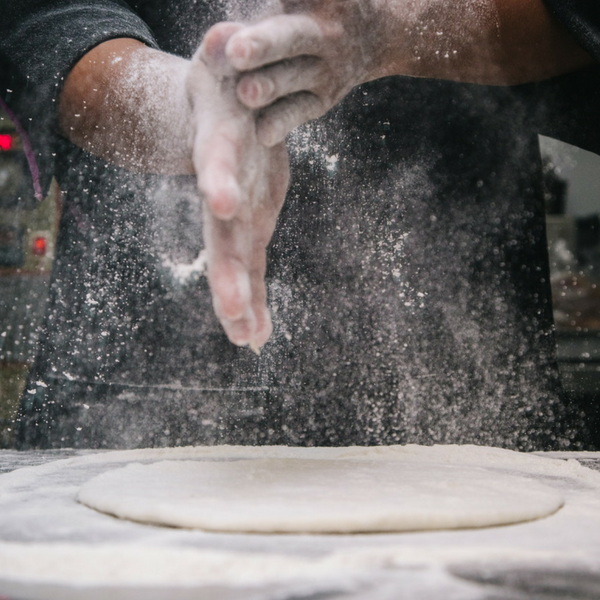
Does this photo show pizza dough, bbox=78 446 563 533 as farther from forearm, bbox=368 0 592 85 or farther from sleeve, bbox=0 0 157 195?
sleeve, bbox=0 0 157 195

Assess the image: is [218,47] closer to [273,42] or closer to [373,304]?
[273,42]

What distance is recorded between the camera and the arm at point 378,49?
72 centimetres

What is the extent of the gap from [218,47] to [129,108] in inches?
20.4

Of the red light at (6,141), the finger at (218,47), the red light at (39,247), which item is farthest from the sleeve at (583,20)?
the red light at (39,247)

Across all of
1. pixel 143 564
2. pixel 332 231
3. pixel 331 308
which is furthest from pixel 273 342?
pixel 143 564

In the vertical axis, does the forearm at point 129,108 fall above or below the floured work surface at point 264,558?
above

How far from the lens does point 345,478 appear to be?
32.5 inches

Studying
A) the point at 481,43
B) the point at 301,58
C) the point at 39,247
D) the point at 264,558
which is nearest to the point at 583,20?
the point at 481,43

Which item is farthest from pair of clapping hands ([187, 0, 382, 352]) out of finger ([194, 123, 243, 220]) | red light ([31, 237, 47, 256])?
red light ([31, 237, 47, 256])

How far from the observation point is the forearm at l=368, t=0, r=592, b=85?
3.62ft

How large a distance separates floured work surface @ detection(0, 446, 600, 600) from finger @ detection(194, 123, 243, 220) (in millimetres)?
311

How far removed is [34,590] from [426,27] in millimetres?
1041

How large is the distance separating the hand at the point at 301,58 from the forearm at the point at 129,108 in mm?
308

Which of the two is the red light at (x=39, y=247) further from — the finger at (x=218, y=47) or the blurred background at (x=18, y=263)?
the finger at (x=218, y=47)
